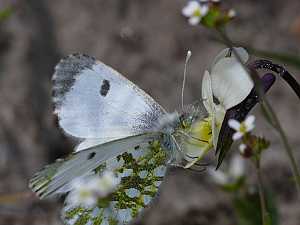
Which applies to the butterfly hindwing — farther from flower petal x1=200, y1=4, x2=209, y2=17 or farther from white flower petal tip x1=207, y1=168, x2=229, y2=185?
white flower petal tip x1=207, y1=168, x2=229, y2=185

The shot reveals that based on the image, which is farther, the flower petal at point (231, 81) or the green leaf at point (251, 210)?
the green leaf at point (251, 210)

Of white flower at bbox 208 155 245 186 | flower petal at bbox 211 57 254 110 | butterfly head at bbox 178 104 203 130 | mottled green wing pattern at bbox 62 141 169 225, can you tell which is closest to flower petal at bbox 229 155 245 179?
white flower at bbox 208 155 245 186

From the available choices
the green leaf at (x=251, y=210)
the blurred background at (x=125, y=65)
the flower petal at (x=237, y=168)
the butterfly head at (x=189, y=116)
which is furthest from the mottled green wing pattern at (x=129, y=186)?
the blurred background at (x=125, y=65)

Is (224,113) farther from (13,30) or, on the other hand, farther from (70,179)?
(13,30)

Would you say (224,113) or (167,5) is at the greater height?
(167,5)

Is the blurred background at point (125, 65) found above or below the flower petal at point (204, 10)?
above

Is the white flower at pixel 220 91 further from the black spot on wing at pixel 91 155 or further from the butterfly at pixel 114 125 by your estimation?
the black spot on wing at pixel 91 155

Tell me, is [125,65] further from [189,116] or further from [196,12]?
[196,12]

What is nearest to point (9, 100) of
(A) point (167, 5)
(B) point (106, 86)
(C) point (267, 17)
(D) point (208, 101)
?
(A) point (167, 5)
